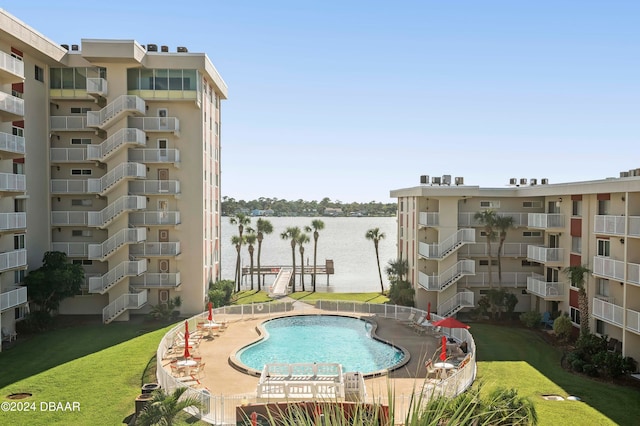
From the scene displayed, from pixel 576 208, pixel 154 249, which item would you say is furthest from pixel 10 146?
pixel 576 208

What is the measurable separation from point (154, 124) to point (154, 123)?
8 centimetres

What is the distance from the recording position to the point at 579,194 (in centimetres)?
3212

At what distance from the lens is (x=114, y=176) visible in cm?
3741

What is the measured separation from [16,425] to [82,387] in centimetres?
399

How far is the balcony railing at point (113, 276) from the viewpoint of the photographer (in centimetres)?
3719

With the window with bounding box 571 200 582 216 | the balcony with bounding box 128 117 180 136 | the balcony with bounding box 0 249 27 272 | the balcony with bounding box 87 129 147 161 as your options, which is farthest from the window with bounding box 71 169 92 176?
the window with bounding box 571 200 582 216

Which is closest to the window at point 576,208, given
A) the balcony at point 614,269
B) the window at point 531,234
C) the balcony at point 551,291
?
the balcony at point 551,291

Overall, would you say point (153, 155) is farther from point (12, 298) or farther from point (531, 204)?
point (531, 204)

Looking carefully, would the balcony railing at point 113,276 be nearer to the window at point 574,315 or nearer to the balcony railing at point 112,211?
the balcony railing at point 112,211

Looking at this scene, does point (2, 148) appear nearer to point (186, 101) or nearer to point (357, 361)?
point (186, 101)

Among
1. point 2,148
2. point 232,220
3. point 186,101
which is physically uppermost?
point 186,101

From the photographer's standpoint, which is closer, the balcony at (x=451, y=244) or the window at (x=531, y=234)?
the balcony at (x=451, y=244)

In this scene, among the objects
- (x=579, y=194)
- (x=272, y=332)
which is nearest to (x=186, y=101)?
(x=272, y=332)

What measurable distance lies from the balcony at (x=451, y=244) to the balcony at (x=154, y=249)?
63.0 feet
